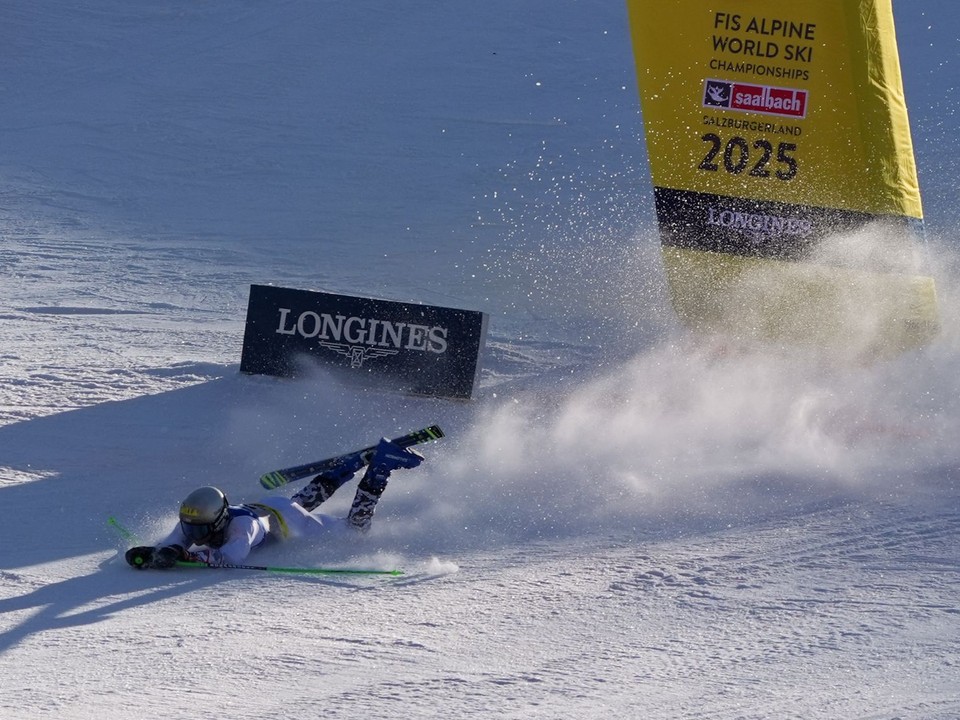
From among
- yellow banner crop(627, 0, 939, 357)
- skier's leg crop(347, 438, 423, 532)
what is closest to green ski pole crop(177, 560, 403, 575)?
skier's leg crop(347, 438, 423, 532)

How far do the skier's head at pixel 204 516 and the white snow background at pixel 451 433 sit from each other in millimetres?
196

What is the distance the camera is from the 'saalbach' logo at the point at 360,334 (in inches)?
319

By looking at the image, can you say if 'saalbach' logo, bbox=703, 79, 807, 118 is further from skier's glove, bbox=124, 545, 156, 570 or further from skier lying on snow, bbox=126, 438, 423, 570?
skier's glove, bbox=124, 545, 156, 570

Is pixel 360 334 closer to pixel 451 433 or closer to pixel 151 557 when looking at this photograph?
pixel 451 433

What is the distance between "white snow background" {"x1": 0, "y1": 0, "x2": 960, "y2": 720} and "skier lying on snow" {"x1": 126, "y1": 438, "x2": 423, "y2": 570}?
122 mm

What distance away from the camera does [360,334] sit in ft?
26.9

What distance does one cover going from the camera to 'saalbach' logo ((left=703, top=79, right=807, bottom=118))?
787 centimetres

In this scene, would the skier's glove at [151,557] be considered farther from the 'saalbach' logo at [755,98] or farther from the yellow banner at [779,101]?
the 'saalbach' logo at [755,98]

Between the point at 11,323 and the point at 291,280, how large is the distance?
2305 millimetres

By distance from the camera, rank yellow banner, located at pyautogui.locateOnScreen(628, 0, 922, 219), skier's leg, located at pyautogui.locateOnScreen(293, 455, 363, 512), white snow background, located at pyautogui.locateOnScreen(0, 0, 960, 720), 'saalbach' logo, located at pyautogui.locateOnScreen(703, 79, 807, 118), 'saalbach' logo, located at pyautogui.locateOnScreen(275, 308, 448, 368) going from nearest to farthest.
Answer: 1. white snow background, located at pyautogui.locateOnScreen(0, 0, 960, 720)
2. skier's leg, located at pyautogui.locateOnScreen(293, 455, 363, 512)
3. yellow banner, located at pyautogui.locateOnScreen(628, 0, 922, 219)
4. 'saalbach' logo, located at pyautogui.locateOnScreen(703, 79, 807, 118)
5. 'saalbach' logo, located at pyautogui.locateOnScreen(275, 308, 448, 368)

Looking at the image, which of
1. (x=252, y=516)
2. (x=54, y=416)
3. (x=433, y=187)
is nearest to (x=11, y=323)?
(x=54, y=416)

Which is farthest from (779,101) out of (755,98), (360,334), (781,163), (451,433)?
(360,334)

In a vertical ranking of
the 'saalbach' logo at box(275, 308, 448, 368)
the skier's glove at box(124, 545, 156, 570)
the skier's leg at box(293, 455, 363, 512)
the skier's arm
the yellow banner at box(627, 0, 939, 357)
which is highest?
the yellow banner at box(627, 0, 939, 357)

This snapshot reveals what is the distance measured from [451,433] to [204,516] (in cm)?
230
